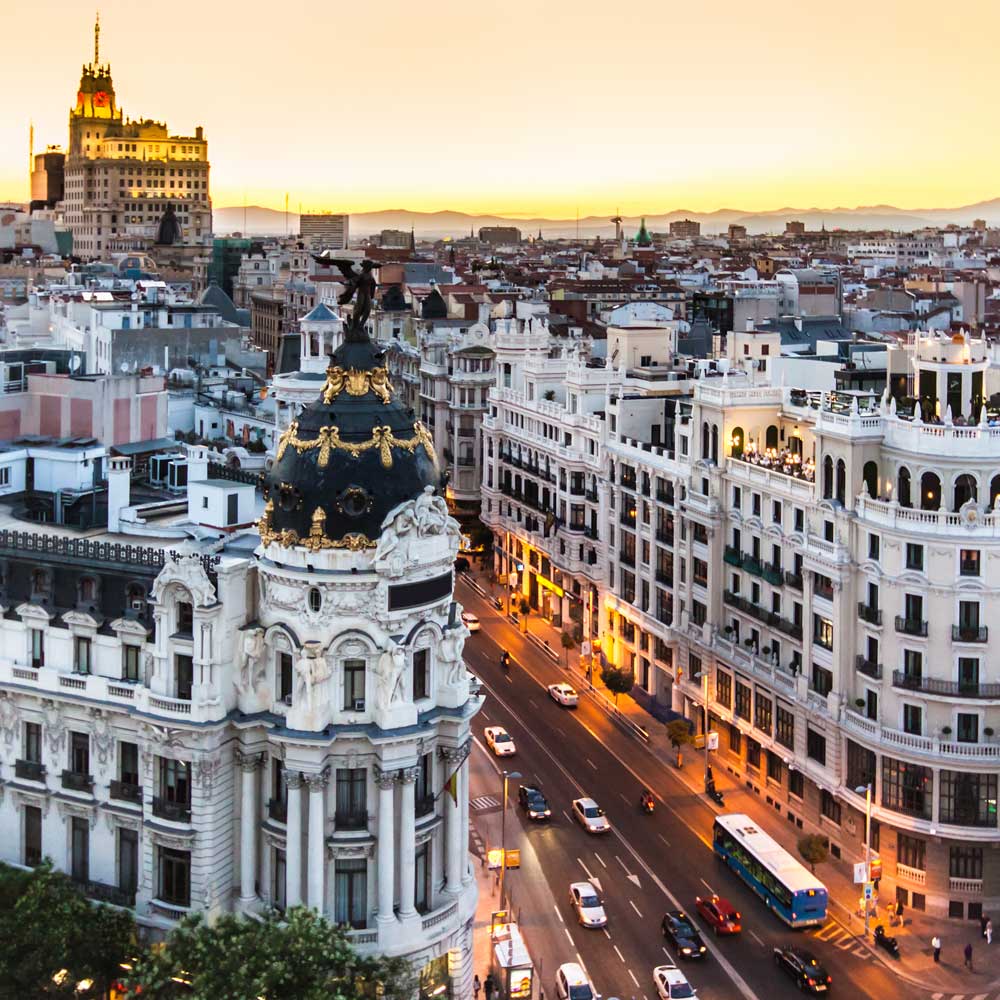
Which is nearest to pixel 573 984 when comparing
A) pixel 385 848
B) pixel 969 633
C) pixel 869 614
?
pixel 385 848

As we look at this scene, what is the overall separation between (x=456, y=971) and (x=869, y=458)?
38761mm

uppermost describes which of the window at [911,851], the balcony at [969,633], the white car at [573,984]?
the balcony at [969,633]

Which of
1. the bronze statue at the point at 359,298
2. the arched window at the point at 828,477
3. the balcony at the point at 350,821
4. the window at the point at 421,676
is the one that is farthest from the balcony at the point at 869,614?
the bronze statue at the point at 359,298

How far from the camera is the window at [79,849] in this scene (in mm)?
71562

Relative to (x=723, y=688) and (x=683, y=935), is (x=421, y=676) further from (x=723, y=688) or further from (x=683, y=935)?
(x=723, y=688)

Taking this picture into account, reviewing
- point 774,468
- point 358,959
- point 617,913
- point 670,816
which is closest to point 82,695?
point 358,959

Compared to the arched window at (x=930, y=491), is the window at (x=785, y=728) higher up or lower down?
lower down

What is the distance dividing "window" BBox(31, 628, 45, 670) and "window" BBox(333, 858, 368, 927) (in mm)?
16730

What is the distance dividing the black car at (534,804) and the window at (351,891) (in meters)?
30.4

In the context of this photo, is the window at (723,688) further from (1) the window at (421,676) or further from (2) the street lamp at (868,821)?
(1) the window at (421,676)

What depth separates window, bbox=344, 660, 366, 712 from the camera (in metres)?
67.1

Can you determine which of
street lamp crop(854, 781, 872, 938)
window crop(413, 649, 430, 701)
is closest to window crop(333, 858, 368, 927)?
window crop(413, 649, 430, 701)

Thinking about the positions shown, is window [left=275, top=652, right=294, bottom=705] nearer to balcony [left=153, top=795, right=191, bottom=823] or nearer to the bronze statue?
balcony [left=153, top=795, right=191, bottom=823]

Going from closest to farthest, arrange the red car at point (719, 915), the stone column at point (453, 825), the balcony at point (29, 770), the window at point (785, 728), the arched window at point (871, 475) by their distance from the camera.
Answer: the stone column at point (453, 825), the balcony at point (29, 770), the red car at point (719, 915), the arched window at point (871, 475), the window at point (785, 728)
